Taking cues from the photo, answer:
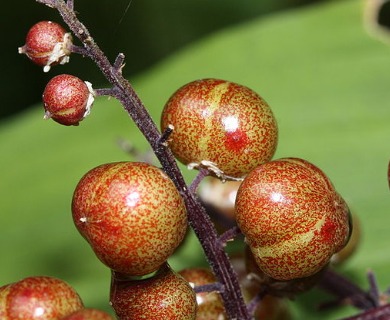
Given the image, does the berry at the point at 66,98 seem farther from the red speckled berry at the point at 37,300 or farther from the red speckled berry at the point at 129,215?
the red speckled berry at the point at 37,300

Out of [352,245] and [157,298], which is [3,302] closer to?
[157,298]

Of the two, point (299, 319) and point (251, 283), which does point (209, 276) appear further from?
point (299, 319)

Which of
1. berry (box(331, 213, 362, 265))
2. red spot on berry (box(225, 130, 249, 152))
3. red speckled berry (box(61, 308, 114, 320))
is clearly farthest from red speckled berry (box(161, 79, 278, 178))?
berry (box(331, 213, 362, 265))

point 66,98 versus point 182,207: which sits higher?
point 66,98

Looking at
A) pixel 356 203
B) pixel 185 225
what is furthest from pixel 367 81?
pixel 185 225

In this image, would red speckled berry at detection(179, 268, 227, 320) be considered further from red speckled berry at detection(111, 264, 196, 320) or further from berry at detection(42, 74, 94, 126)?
berry at detection(42, 74, 94, 126)

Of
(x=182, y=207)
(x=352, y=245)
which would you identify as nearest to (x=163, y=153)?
(x=182, y=207)

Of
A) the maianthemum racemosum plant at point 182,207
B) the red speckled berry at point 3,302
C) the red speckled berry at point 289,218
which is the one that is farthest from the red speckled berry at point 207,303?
the red speckled berry at point 3,302

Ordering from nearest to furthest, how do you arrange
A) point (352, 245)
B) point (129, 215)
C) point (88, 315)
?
point (129, 215) < point (88, 315) < point (352, 245)
